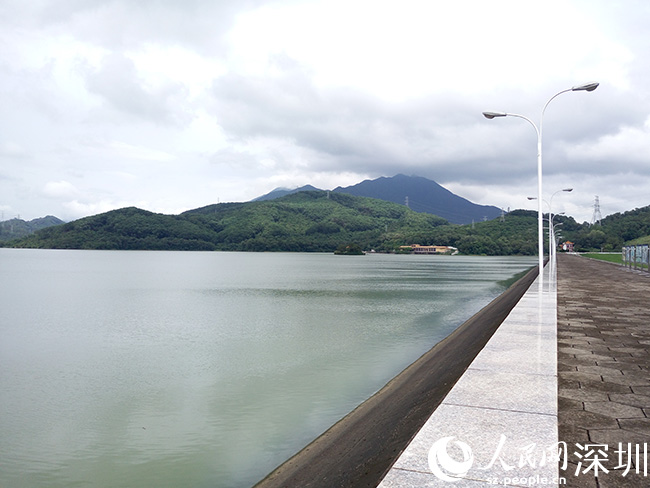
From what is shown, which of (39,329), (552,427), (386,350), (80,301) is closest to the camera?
(552,427)

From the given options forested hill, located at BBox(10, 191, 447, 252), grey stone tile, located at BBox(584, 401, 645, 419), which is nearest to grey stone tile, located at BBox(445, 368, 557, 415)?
grey stone tile, located at BBox(584, 401, 645, 419)

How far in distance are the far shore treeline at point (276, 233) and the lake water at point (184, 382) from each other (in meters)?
136

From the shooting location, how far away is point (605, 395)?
231 inches

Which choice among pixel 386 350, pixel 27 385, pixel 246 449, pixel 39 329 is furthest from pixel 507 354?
pixel 39 329

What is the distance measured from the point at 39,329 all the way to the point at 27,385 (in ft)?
32.8

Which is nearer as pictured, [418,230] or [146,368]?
[146,368]

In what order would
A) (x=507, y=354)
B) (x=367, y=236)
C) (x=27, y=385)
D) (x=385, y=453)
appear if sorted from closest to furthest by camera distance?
(x=385, y=453), (x=507, y=354), (x=27, y=385), (x=367, y=236)

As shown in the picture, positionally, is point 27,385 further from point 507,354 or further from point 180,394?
point 507,354

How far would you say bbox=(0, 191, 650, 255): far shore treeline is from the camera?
509 ft

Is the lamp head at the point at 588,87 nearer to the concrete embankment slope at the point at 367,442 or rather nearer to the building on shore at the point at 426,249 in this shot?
the concrete embankment slope at the point at 367,442

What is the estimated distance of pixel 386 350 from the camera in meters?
16.1

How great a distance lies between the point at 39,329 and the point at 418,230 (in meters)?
175

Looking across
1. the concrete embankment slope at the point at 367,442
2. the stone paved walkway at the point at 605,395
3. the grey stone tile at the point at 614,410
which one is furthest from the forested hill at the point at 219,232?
the grey stone tile at the point at 614,410

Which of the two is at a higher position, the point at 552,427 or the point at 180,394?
the point at 552,427
